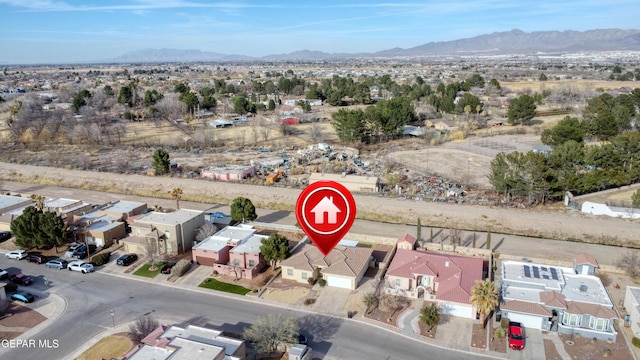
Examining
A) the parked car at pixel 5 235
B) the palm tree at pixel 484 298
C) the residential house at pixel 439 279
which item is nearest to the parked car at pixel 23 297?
the parked car at pixel 5 235

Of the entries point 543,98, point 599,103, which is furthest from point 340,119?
point 543,98

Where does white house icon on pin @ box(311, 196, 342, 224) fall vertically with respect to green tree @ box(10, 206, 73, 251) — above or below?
above

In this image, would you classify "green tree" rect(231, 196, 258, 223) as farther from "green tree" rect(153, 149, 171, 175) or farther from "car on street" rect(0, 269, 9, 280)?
"green tree" rect(153, 149, 171, 175)

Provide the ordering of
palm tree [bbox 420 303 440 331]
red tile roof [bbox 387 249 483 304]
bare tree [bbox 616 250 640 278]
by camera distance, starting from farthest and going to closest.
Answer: bare tree [bbox 616 250 640 278] < red tile roof [bbox 387 249 483 304] < palm tree [bbox 420 303 440 331]

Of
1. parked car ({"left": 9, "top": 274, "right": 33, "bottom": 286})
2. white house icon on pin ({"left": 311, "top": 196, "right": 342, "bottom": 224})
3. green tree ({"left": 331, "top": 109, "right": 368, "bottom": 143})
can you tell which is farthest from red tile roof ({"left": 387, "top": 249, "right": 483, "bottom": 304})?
green tree ({"left": 331, "top": 109, "right": 368, "bottom": 143})

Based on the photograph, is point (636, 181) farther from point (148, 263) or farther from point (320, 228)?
point (148, 263)

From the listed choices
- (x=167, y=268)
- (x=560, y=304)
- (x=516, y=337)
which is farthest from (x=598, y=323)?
(x=167, y=268)

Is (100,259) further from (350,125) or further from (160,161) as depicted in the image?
(350,125)
